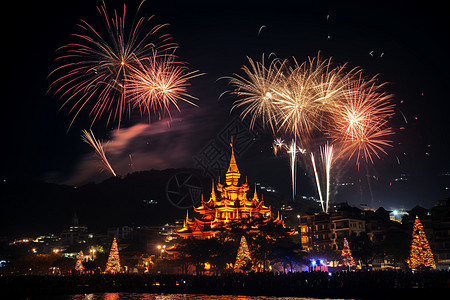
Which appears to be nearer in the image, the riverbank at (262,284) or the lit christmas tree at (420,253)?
the riverbank at (262,284)

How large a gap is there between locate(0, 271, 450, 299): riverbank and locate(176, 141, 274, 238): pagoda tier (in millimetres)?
25950

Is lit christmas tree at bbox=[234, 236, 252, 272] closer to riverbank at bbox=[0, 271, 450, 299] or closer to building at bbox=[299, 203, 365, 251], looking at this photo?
riverbank at bbox=[0, 271, 450, 299]

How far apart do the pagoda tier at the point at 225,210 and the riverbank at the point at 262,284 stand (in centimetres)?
2595

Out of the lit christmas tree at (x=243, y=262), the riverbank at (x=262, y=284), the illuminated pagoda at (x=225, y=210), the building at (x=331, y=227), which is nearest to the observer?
the riverbank at (x=262, y=284)

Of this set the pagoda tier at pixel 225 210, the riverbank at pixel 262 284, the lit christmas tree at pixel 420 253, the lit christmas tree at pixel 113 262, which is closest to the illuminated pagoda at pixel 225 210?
the pagoda tier at pixel 225 210

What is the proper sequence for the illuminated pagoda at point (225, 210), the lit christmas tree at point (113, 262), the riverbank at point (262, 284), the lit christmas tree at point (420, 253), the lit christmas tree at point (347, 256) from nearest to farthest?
the riverbank at point (262, 284)
the lit christmas tree at point (420, 253)
the lit christmas tree at point (113, 262)
the lit christmas tree at point (347, 256)
the illuminated pagoda at point (225, 210)

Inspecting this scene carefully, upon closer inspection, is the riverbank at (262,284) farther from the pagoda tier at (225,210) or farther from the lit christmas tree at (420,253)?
the pagoda tier at (225,210)

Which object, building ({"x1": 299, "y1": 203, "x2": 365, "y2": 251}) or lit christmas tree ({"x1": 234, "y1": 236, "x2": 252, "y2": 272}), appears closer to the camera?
lit christmas tree ({"x1": 234, "y1": 236, "x2": 252, "y2": 272})

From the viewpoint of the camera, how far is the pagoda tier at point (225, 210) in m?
72.4

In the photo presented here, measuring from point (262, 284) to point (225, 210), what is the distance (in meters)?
38.7

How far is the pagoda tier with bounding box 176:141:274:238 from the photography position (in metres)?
72.4

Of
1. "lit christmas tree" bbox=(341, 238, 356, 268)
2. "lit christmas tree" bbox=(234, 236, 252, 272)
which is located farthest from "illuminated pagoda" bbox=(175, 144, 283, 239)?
"lit christmas tree" bbox=(234, 236, 252, 272)

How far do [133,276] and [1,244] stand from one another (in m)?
89.0

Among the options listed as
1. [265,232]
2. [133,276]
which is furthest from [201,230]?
[133,276]
